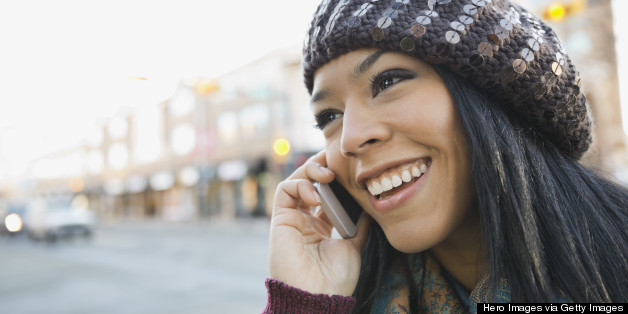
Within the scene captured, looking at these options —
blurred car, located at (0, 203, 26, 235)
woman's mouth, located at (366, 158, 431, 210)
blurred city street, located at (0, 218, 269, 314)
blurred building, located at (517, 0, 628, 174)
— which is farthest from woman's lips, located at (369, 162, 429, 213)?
blurred car, located at (0, 203, 26, 235)

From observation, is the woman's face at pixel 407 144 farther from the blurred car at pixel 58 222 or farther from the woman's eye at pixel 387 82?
the blurred car at pixel 58 222

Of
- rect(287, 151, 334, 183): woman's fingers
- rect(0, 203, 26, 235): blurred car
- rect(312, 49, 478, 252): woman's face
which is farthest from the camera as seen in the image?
rect(0, 203, 26, 235): blurred car

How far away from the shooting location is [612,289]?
3.77ft

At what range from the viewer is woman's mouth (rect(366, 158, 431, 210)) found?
128 cm

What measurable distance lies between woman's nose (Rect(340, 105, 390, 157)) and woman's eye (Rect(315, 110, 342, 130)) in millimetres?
134

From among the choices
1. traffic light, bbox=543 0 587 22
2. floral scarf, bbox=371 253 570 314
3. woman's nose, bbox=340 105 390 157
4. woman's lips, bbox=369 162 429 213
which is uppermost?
traffic light, bbox=543 0 587 22

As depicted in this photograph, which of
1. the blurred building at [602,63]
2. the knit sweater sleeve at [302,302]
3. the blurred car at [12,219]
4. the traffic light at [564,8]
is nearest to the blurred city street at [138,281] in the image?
the knit sweater sleeve at [302,302]

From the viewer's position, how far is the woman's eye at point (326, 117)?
149 centimetres

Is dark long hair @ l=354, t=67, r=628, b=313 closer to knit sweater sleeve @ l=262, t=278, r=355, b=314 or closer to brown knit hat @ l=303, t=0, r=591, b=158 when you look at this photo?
brown knit hat @ l=303, t=0, r=591, b=158

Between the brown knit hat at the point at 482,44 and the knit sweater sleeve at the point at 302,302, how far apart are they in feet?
2.54

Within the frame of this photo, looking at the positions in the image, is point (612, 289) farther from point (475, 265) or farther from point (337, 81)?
point (337, 81)

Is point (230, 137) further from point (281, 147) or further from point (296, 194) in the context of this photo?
point (296, 194)

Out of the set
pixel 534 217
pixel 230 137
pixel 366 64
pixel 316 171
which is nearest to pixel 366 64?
pixel 366 64

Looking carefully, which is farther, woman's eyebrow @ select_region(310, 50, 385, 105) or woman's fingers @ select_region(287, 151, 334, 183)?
woman's fingers @ select_region(287, 151, 334, 183)
